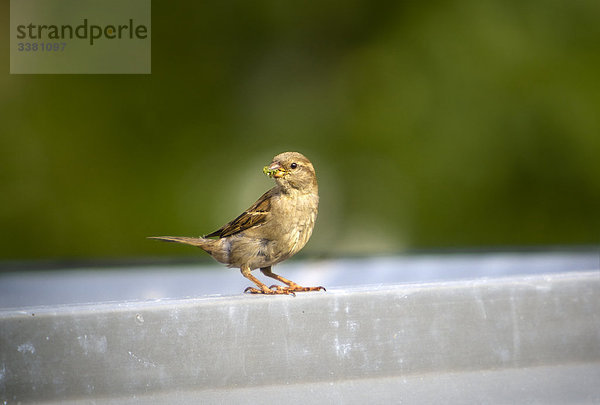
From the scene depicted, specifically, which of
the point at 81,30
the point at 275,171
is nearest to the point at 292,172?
the point at 275,171

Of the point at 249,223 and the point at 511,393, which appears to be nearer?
the point at 511,393

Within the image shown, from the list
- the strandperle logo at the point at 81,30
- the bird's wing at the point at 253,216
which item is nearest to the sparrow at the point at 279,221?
the bird's wing at the point at 253,216

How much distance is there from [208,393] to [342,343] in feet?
0.94

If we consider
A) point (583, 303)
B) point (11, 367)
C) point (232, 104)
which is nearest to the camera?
point (11, 367)

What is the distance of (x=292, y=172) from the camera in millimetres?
1912

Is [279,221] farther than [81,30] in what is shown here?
No

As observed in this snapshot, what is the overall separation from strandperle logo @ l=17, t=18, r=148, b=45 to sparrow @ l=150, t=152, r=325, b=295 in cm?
118

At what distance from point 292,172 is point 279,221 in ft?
0.45

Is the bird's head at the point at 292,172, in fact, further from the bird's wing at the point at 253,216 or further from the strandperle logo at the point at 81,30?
the strandperle logo at the point at 81,30

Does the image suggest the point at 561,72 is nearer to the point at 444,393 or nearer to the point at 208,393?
the point at 444,393

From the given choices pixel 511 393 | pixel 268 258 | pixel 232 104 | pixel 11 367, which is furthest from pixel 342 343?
pixel 232 104

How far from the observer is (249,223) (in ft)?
6.34

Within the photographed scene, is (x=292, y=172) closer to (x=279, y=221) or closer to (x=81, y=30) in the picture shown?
(x=279, y=221)

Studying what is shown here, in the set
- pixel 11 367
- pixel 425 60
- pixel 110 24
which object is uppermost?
pixel 110 24
